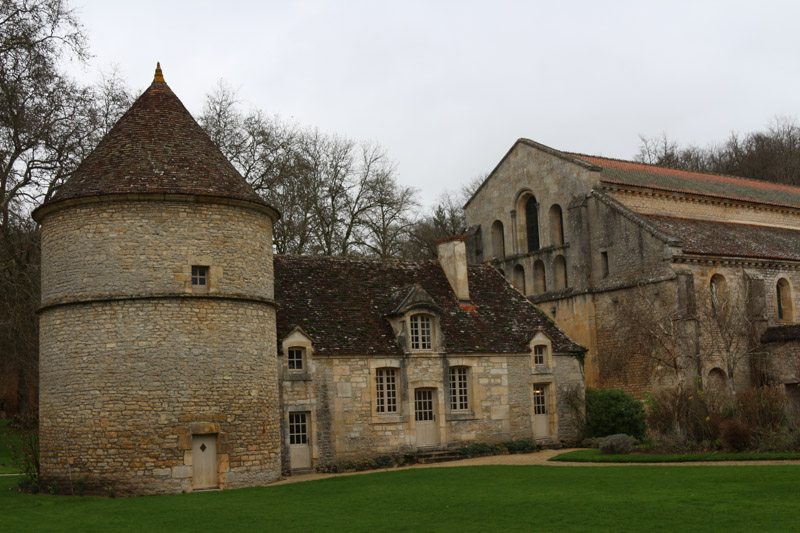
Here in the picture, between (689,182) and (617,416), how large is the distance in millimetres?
17215

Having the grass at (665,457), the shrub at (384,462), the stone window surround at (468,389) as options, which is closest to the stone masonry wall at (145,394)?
the shrub at (384,462)

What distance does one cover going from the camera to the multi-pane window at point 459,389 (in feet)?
90.5

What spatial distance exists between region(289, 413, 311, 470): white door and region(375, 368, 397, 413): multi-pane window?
2393 millimetres

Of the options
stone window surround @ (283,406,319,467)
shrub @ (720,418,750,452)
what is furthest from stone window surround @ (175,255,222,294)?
shrub @ (720,418,750,452)

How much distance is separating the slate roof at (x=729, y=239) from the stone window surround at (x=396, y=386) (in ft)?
44.6

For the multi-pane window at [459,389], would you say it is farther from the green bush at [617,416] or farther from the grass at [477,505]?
the grass at [477,505]

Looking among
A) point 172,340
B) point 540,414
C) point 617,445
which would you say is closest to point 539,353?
point 540,414

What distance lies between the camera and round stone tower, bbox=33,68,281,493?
20.4 metres

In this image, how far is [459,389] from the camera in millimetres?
27734

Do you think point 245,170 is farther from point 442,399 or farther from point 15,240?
point 442,399

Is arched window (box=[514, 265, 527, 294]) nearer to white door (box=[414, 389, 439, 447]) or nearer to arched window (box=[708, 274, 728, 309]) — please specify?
arched window (box=[708, 274, 728, 309])

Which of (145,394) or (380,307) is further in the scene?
(380,307)

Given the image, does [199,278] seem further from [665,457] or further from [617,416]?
[617,416]

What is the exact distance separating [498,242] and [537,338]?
14197 millimetres
